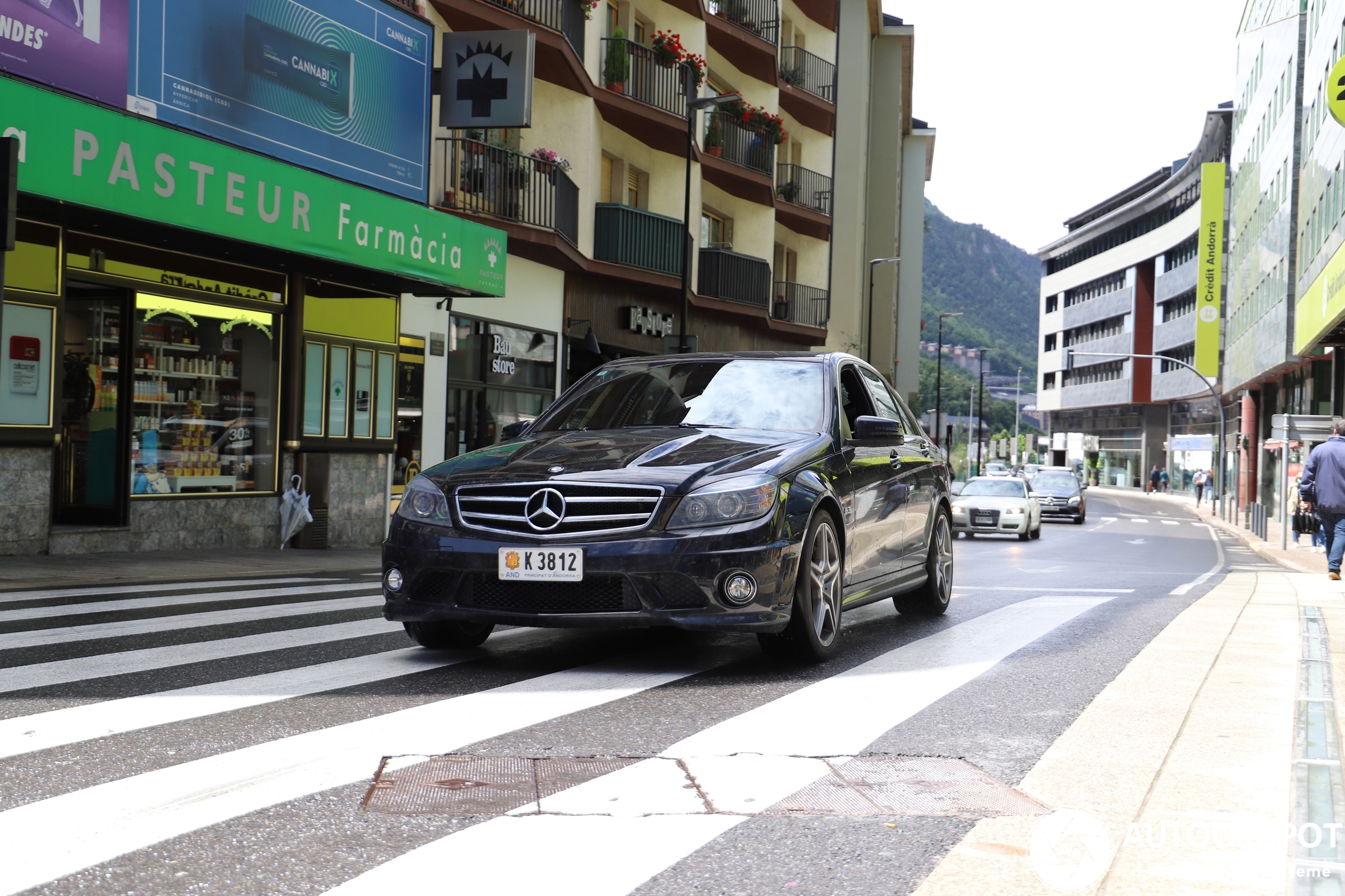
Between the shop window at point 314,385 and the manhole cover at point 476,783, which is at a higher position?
the shop window at point 314,385

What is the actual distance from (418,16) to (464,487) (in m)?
12.7

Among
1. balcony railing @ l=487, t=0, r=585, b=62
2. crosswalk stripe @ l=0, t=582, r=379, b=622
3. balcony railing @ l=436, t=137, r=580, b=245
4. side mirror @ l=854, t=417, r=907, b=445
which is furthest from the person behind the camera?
balcony railing @ l=487, t=0, r=585, b=62

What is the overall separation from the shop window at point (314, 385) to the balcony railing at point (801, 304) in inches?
818

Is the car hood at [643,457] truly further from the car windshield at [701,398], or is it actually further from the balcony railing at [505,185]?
the balcony railing at [505,185]

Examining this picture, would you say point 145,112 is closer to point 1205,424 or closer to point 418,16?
point 418,16

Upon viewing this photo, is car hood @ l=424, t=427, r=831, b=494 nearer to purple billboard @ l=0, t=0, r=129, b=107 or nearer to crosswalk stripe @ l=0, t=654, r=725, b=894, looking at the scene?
crosswalk stripe @ l=0, t=654, r=725, b=894

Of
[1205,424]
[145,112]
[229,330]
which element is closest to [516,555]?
[145,112]

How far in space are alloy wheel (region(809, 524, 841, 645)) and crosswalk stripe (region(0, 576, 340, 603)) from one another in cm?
521

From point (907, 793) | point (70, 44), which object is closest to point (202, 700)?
point (907, 793)

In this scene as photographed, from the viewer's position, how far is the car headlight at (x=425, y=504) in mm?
6305

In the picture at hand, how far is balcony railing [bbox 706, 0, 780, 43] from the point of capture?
31172 mm

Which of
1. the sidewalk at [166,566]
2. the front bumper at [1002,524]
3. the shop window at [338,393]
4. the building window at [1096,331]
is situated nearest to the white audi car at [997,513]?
the front bumper at [1002,524]

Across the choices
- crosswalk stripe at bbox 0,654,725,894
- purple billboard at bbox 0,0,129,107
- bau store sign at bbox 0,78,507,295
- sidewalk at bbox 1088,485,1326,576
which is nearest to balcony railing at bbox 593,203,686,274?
bau store sign at bbox 0,78,507,295

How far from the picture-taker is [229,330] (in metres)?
15.1
